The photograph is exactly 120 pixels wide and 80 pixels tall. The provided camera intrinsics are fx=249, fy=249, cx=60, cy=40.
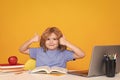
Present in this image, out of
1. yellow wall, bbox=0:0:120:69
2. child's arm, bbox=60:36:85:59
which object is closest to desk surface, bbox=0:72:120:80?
child's arm, bbox=60:36:85:59

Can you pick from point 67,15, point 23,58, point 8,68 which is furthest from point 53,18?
point 8,68

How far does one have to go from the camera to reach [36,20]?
278 centimetres

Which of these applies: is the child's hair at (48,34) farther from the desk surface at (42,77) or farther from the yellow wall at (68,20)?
the yellow wall at (68,20)

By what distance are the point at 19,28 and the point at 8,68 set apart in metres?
0.99

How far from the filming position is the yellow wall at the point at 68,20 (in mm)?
2750

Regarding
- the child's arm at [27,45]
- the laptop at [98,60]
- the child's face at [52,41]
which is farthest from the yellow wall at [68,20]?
the laptop at [98,60]

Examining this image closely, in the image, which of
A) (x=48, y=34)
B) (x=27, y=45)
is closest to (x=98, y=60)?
(x=48, y=34)

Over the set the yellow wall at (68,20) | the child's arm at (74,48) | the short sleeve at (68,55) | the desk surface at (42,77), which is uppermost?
the yellow wall at (68,20)

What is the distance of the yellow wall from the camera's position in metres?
2.75

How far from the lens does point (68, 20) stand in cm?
277

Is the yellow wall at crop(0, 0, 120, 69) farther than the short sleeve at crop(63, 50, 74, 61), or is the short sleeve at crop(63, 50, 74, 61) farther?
the yellow wall at crop(0, 0, 120, 69)

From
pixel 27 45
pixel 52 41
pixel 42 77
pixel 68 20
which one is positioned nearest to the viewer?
pixel 42 77

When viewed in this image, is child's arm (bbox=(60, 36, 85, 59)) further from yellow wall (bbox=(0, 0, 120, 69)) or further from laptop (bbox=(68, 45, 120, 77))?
yellow wall (bbox=(0, 0, 120, 69))

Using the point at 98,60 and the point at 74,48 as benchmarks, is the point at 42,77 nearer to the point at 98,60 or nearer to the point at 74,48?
the point at 98,60
